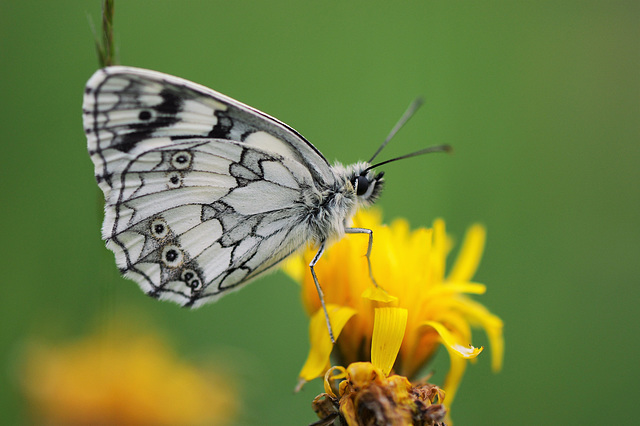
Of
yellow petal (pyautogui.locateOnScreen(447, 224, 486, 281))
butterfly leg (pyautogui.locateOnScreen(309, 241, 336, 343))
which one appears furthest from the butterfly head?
yellow petal (pyautogui.locateOnScreen(447, 224, 486, 281))

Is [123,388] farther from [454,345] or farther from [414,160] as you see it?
[414,160]

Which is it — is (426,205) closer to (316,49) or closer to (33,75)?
(316,49)

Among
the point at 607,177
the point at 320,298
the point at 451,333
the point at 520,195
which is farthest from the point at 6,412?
the point at 607,177

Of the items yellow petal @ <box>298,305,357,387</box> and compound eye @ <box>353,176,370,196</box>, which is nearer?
yellow petal @ <box>298,305,357,387</box>

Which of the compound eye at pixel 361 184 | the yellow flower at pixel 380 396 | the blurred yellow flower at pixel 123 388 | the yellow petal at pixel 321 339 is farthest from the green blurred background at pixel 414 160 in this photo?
the compound eye at pixel 361 184

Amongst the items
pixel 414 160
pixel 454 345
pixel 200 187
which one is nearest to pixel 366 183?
pixel 200 187

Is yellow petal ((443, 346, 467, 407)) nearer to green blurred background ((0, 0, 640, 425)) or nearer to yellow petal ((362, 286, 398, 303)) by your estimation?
yellow petal ((362, 286, 398, 303))
